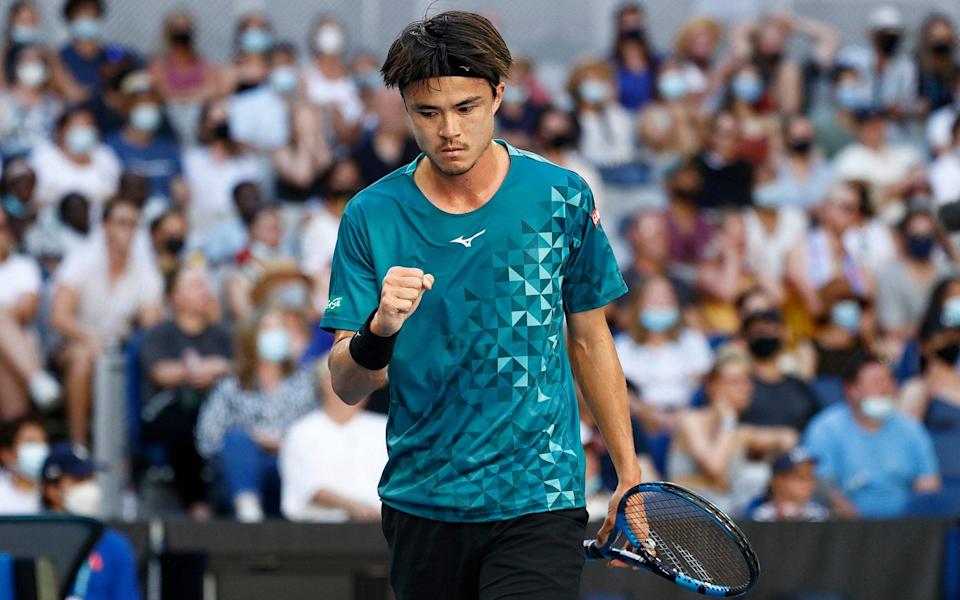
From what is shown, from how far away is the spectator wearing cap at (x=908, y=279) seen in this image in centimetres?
1145

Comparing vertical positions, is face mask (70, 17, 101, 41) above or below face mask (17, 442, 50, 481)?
above

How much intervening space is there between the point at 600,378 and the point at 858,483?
5.58m

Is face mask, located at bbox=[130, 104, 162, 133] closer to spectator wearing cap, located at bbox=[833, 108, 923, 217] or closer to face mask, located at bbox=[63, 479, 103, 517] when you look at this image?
face mask, located at bbox=[63, 479, 103, 517]

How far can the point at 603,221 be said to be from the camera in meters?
12.1

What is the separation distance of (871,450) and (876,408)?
0.25 meters

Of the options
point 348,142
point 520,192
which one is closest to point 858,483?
point 348,142

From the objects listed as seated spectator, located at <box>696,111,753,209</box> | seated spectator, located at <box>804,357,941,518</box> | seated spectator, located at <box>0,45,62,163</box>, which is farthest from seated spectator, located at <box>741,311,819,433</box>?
seated spectator, located at <box>0,45,62,163</box>

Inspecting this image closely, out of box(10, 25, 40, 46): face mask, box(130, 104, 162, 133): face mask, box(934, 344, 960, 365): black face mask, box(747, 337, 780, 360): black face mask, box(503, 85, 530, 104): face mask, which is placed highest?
box(10, 25, 40, 46): face mask

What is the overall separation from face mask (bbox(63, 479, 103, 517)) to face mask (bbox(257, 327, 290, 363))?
1.56 m

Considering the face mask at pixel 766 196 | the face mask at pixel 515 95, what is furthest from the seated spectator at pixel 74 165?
the face mask at pixel 766 196

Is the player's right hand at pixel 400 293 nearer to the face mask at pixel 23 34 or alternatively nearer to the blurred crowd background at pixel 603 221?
the blurred crowd background at pixel 603 221

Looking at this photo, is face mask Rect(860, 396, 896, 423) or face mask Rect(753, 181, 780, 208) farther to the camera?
face mask Rect(753, 181, 780, 208)

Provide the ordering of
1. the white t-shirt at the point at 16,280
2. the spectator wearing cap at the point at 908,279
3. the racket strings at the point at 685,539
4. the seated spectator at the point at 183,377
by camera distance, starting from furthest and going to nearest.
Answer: the spectator wearing cap at the point at 908,279, the white t-shirt at the point at 16,280, the seated spectator at the point at 183,377, the racket strings at the point at 685,539

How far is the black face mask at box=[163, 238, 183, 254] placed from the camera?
A: 34.5 feet
